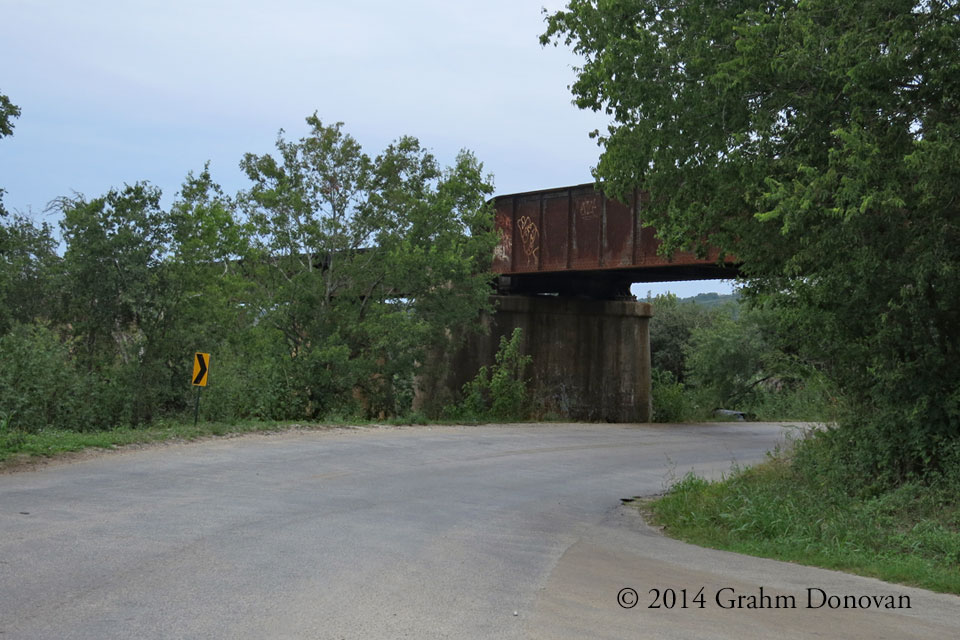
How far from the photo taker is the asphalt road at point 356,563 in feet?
19.4

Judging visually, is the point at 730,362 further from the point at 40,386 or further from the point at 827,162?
the point at 827,162

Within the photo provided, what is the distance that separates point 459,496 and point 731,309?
5635 cm

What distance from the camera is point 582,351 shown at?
3425 centimetres

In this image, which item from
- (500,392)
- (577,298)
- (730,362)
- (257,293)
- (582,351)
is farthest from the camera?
(730,362)

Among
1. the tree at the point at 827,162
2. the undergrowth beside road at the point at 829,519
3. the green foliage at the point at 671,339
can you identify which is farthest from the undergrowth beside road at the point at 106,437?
the green foliage at the point at 671,339

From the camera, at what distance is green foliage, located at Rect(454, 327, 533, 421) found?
30.3 metres

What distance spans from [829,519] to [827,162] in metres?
4.72

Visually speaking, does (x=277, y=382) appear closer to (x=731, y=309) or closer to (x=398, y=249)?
(x=398, y=249)

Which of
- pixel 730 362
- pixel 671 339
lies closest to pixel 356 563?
pixel 730 362

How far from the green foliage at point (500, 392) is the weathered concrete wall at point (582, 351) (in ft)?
3.50

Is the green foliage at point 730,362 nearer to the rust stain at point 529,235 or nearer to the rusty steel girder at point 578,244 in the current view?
the rusty steel girder at point 578,244

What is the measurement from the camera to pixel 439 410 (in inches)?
1212

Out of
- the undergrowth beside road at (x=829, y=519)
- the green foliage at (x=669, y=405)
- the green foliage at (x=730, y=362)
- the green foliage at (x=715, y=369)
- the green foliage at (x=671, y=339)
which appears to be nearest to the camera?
the undergrowth beside road at (x=829, y=519)

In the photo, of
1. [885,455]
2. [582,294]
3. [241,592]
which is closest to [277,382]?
[582,294]
